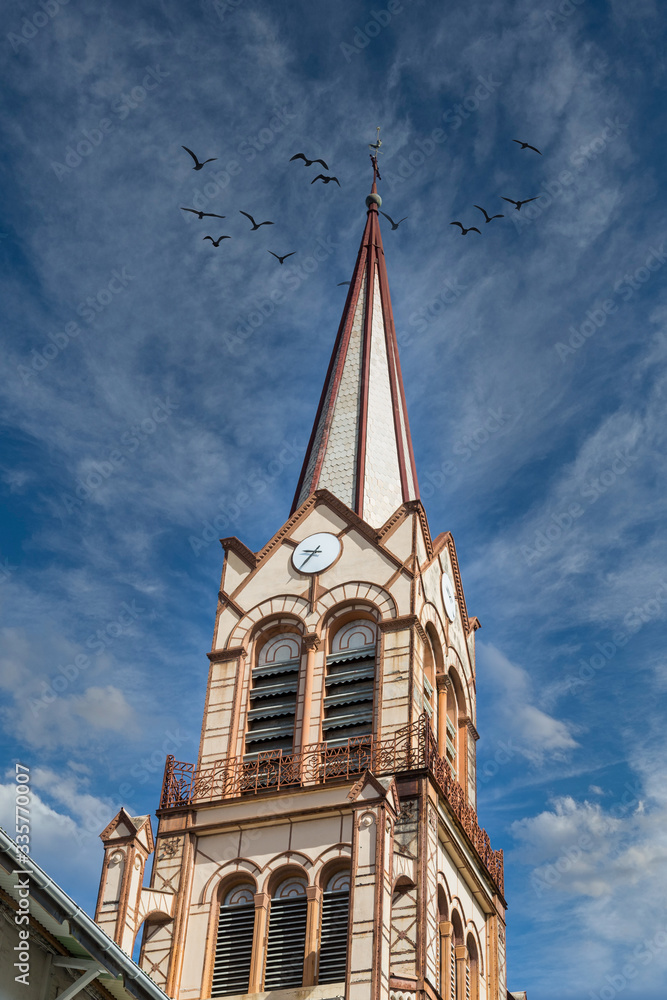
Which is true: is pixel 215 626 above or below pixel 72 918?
above

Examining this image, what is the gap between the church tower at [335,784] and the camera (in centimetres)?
2964

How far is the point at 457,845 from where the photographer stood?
3288cm

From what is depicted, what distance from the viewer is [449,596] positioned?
39.8 meters

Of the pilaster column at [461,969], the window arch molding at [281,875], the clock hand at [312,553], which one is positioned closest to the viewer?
the window arch molding at [281,875]

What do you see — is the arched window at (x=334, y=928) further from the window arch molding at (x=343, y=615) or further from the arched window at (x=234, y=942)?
the window arch molding at (x=343, y=615)

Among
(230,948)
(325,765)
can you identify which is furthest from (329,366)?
(230,948)

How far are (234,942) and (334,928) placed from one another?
241 centimetres

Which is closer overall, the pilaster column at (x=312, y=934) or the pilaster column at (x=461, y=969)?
the pilaster column at (x=312, y=934)

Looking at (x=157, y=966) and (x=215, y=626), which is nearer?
(x=157, y=966)

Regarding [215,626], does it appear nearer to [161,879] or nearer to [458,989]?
[161,879]

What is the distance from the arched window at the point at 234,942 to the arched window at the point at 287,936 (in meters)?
0.51

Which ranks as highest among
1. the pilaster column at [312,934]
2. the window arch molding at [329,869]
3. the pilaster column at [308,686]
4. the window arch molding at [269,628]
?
the window arch molding at [269,628]

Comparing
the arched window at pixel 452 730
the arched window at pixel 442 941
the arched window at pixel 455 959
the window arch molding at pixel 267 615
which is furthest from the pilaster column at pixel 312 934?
the window arch molding at pixel 267 615

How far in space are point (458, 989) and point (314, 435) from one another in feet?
60.5
